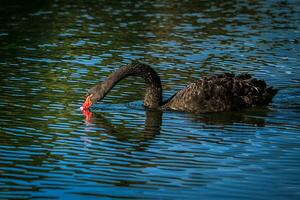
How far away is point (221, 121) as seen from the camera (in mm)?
13719

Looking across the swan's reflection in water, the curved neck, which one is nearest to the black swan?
the curved neck

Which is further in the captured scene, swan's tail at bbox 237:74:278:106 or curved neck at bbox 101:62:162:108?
curved neck at bbox 101:62:162:108

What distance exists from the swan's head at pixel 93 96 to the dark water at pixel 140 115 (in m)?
0.24

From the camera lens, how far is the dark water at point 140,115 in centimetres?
965

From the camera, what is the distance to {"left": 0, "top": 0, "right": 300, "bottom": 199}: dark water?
9.65m

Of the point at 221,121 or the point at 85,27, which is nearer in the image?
the point at 221,121

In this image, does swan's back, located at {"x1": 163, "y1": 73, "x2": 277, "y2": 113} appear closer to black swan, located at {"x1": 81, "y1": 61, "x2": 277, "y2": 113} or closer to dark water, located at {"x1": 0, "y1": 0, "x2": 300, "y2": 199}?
black swan, located at {"x1": 81, "y1": 61, "x2": 277, "y2": 113}

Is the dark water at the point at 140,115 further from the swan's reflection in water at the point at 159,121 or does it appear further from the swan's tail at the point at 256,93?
the swan's tail at the point at 256,93

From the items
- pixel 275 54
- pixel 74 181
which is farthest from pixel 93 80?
pixel 74 181

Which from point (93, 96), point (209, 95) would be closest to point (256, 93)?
point (209, 95)

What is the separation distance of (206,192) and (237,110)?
18.4 feet

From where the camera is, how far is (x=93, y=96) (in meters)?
14.6

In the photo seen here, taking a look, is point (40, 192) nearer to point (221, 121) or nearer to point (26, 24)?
point (221, 121)

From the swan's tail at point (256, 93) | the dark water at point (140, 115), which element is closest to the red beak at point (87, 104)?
the dark water at point (140, 115)
